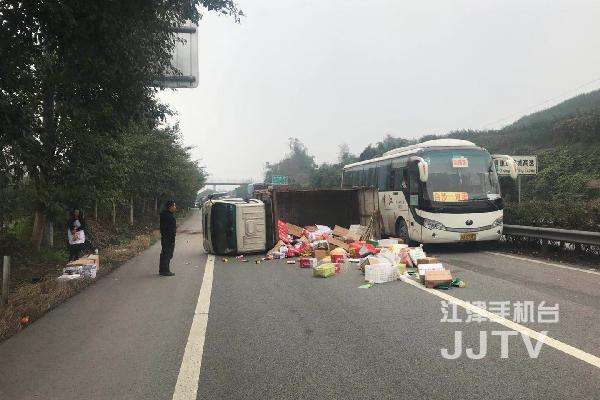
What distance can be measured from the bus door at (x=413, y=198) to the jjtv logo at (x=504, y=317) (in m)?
6.59

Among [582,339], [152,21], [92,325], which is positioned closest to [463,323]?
[582,339]

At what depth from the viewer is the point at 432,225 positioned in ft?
41.8

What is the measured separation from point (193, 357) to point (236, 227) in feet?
29.4

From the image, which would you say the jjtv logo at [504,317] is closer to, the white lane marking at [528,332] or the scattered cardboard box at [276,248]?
the white lane marking at [528,332]

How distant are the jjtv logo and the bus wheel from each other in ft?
24.5

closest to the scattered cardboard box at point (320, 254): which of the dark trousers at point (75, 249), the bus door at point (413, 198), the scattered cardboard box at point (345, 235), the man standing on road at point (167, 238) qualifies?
the scattered cardboard box at point (345, 235)

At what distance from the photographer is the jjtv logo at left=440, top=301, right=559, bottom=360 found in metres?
4.64

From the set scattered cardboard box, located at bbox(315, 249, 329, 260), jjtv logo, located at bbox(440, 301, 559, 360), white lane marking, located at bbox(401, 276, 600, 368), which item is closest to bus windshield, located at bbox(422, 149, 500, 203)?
scattered cardboard box, located at bbox(315, 249, 329, 260)

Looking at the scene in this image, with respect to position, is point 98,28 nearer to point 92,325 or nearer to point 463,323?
point 92,325

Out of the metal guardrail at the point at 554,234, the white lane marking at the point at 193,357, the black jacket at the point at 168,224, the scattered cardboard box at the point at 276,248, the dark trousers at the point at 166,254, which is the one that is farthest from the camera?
the scattered cardboard box at the point at 276,248

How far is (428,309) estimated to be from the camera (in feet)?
21.2

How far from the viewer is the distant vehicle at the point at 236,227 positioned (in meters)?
13.6

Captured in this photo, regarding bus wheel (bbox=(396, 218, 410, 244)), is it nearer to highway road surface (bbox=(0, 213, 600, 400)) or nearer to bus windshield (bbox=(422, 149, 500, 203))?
bus windshield (bbox=(422, 149, 500, 203))

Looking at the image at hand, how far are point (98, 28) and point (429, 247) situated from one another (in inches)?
423
